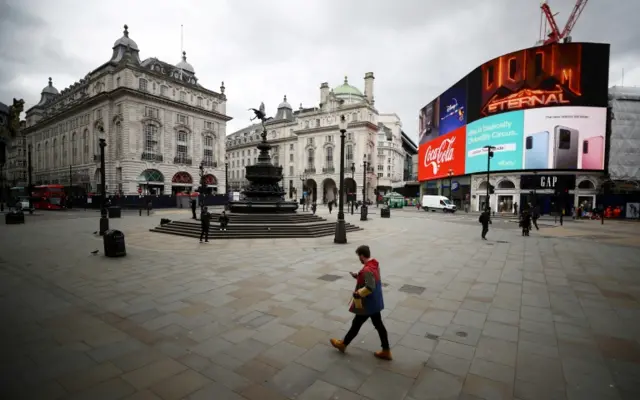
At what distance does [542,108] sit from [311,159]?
43.5 meters

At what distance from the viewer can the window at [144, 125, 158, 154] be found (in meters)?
46.2

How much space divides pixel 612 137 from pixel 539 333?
46434mm

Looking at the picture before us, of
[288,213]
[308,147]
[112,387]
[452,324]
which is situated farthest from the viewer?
[308,147]

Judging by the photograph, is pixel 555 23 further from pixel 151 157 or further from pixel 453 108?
pixel 151 157

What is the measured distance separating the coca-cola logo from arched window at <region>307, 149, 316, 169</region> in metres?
24.6

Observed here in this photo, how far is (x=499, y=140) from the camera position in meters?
39.4

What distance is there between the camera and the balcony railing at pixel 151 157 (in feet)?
150

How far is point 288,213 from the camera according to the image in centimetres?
1909

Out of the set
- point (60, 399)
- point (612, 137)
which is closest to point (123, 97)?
point (60, 399)

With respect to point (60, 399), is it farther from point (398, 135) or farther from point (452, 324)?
point (398, 135)

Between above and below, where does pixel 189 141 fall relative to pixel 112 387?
above

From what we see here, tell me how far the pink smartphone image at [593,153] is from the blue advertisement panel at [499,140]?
6.69 m

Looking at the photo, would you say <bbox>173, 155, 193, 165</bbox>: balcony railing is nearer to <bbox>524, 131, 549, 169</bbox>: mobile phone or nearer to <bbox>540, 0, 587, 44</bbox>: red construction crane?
<bbox>524, 131, 549, 169</bbox>: mobile phone

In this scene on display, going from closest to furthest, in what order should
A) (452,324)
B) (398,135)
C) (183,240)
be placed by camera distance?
(452,324)
(183,240)
(398,135)
